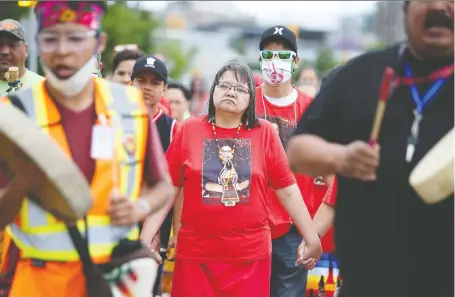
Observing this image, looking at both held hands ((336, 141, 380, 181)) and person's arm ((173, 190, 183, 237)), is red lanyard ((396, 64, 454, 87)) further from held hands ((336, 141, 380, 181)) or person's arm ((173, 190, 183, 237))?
person's arm ((173, 190, 183, 237))

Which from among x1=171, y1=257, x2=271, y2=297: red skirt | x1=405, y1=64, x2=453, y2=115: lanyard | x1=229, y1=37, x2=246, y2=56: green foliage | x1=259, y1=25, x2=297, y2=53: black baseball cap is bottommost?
x1=229, y1=37, x2=246, y2=56: green foliage

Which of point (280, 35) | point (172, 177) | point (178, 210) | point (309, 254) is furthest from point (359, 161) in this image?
point (280, 35)

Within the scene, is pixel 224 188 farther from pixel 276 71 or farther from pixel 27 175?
pixel 27 175

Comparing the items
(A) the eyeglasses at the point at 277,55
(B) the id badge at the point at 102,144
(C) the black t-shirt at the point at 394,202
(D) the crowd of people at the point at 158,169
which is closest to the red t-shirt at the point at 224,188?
(A) the eyeglasses at the point at 277,55

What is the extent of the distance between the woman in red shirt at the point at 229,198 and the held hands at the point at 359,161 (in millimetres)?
2700

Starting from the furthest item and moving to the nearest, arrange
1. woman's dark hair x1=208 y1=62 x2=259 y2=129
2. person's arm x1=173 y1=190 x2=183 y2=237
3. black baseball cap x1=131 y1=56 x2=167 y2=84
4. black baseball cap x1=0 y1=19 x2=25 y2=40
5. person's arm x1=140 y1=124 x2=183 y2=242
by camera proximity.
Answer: black baseball cap x1=131 y1=56 x2=167 y2=84
black baseball cap x1=0 y1=19 x2=25 y2=40
person's arm x1=173 y1=190 x2=183 y2=237
woman's dark hair x1=208 y1=62 x2=259 y2=129
person's arm x1=140 y1=124 x2=183 y2=242

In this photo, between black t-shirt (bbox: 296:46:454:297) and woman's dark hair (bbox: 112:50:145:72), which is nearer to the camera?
black t-shirt (bbox: 296:46:454:297)

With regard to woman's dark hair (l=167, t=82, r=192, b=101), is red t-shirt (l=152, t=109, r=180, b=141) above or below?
above

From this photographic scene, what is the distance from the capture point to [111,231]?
15.6ft

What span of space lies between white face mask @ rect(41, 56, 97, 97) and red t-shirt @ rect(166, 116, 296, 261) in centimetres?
245

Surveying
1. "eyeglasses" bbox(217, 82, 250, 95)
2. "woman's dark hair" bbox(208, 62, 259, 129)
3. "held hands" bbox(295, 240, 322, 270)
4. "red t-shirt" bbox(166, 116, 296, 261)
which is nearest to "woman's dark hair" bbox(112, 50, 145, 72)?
"woman's dark hair" bbox(208, 62, 259, 129)

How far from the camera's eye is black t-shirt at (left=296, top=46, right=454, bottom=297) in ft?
14.5

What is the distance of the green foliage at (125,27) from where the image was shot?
1387 inches

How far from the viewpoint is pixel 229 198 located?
7055 millimetres
